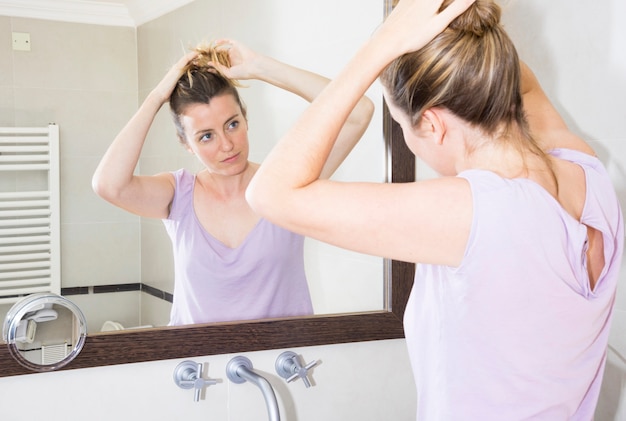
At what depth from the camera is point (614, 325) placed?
146 centimetres

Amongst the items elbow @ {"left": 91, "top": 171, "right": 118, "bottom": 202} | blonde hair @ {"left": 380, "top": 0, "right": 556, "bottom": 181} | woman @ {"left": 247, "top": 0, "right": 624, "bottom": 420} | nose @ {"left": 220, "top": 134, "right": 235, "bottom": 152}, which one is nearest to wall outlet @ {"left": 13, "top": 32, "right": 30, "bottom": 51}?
elbow @ {"left": 91, "top": 171, "right": 118, "bottom": 202}

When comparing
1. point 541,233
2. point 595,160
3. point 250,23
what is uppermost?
point 250,23

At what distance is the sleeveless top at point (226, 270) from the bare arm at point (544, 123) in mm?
526

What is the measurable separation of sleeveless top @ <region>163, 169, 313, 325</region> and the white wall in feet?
0.32

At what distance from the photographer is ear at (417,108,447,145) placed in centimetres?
98

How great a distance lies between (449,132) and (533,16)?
2.40 ft

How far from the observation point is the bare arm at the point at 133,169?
1.33 metres

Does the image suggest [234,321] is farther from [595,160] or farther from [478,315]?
[595,160]

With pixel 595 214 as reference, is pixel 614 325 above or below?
below

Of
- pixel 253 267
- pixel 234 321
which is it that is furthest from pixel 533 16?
pixel 234 321

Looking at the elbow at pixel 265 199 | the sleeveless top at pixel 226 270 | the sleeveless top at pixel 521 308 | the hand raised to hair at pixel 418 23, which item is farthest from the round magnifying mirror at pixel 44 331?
the hand raised to hair at pixel 418 23

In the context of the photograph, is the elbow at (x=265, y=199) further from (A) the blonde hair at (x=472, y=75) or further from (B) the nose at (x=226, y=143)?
(B) the nose at (x=226, y=143)

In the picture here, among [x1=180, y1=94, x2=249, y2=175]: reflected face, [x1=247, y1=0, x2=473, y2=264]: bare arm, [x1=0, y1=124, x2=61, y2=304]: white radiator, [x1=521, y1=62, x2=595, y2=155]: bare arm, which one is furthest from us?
[x1=180, y1=94, x2=249, y2=175]: reflected face

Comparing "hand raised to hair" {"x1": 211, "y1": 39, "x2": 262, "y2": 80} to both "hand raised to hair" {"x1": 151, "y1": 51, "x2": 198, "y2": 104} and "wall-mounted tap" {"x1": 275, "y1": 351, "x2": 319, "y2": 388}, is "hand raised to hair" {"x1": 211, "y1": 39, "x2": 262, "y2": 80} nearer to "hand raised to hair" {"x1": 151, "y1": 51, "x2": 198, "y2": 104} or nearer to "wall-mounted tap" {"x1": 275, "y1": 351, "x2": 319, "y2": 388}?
"hand raised to hair" {"x1": 151, "y1": 51, "x2": 198, "y2": 104}
